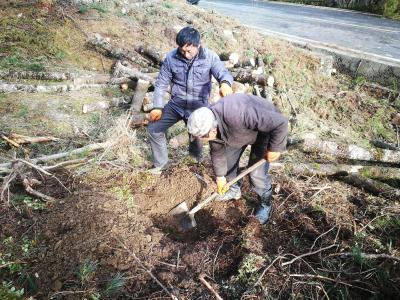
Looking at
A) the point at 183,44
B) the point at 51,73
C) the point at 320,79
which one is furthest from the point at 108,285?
the point at 320,79

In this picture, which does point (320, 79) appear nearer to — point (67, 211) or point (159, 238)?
point (159, 238)

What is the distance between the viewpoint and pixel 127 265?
2.86 metres

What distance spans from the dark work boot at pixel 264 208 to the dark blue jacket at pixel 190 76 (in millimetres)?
1343

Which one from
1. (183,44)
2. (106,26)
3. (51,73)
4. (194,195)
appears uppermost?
(183,44)

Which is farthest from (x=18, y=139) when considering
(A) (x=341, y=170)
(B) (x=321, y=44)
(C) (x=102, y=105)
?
(B) (x=321, y=44)

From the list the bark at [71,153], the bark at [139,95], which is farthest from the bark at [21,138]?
the bark at [139,95]

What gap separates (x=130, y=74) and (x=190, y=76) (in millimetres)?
2955

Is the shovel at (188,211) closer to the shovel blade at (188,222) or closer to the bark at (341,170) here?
the shovel blade at (188,222)

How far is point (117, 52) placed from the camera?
7.23m

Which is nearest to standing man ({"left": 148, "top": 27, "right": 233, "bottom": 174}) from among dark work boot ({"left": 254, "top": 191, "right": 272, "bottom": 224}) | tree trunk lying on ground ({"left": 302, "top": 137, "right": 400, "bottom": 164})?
dark work boot ({"left": 254, "top": 191, "right": 272, "bottom": 224})

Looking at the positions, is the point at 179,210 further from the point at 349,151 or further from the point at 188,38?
the point at 349,151

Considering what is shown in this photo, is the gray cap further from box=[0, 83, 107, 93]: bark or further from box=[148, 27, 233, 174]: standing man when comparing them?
box=[0, 83, 107, 93]: bark

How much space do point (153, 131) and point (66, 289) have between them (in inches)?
78.7

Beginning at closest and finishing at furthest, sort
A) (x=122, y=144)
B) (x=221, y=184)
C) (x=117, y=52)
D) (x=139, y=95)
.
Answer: (x=221, y=184), (x=122, y=144), (x=139, y=95), (x=117, y=52)
